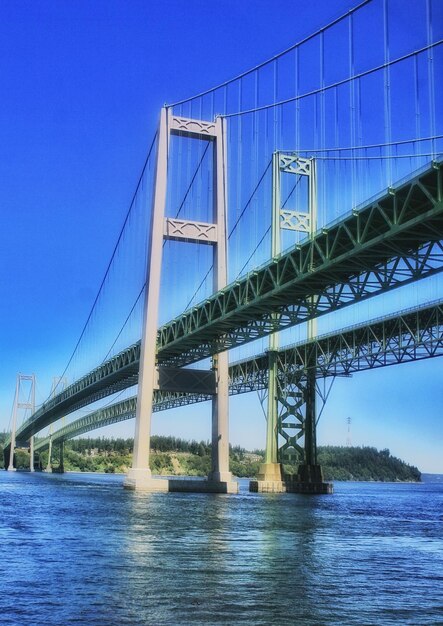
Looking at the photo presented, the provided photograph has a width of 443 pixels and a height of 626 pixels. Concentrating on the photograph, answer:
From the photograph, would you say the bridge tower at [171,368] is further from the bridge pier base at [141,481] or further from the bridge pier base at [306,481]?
the bridge pier base at [306,481]

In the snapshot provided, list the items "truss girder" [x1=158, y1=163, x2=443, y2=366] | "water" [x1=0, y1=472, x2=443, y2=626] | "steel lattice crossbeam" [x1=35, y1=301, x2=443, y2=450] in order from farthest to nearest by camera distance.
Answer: "steel lattice crossbeam" [x1=35, y1=301, x2=443, y2=450] → "truss girder" [x1=158, y1=163, x2=443, y2=366] → "water" [x1=0, y1=472, x2=443, y2=626]

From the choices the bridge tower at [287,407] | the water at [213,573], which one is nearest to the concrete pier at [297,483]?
the bridge tower at [287,407]

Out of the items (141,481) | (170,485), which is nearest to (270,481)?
(170,485)

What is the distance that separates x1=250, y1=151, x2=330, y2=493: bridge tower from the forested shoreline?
74.3 metres

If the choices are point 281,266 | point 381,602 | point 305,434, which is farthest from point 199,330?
point 381,602

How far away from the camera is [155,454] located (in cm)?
14388

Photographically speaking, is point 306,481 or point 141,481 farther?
point 306,481

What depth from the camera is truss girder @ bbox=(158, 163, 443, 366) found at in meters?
25.7

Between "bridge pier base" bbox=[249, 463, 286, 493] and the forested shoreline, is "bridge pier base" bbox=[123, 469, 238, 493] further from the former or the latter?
the forested shoreline

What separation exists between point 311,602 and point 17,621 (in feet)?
12.0

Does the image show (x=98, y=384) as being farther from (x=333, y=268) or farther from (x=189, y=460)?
(x=189, y=460)

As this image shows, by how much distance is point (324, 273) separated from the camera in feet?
104

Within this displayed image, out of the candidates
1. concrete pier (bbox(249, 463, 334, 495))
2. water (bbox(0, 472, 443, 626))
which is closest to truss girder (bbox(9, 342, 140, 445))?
concrete pier (bbox(249, 463, 334, 495))

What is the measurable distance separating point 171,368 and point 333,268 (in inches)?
773
